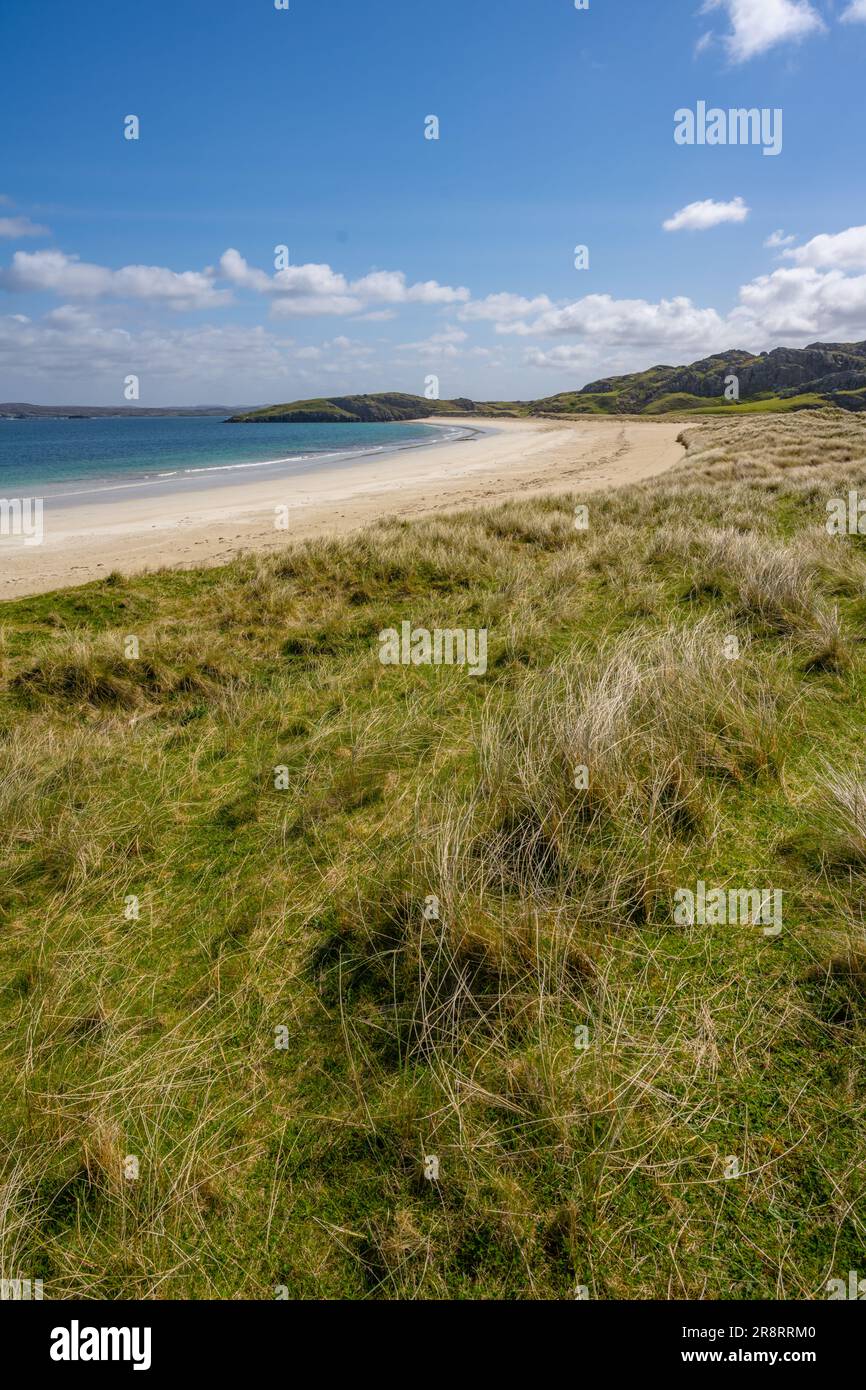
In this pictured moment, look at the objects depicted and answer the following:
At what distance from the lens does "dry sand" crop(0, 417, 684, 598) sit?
1511cm

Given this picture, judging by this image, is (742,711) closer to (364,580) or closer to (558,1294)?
(558,1294)

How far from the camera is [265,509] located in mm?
24031

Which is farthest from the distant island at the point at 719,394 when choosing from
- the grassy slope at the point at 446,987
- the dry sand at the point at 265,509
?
the grassy slope at the point at 446,987

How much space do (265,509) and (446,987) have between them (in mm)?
23847

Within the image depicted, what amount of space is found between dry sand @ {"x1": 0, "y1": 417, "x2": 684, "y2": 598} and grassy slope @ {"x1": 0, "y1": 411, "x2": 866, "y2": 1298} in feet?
33.9

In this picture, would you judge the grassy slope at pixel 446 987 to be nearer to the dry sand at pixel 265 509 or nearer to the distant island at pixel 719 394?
the dry sand at pixel 265 509

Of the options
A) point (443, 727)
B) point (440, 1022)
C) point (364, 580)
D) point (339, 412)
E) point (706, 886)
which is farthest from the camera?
point (339, 412)

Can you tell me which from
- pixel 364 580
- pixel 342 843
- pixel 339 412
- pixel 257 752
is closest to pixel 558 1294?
pixel 342 843

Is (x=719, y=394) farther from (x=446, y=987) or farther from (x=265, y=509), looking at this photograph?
(x=446, y=987)

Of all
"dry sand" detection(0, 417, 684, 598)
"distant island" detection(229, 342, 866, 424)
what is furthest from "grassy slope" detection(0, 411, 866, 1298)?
"distant island" detection(229, 342, 866, 424)

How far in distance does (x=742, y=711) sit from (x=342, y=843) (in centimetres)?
278

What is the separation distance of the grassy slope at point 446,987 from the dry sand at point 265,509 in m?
10.3

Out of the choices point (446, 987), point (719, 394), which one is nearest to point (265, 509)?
point (446, 987)

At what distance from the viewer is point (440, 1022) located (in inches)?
99.3
